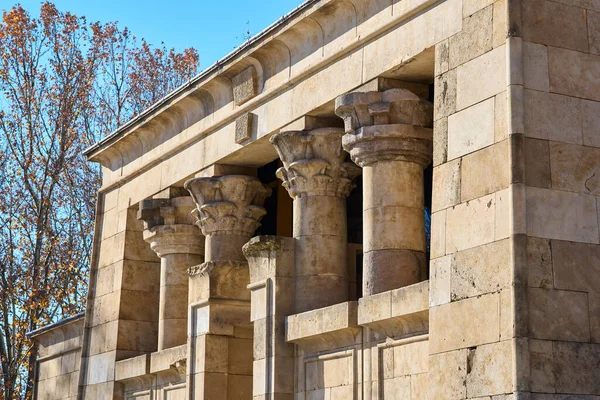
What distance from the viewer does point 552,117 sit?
10.8 m

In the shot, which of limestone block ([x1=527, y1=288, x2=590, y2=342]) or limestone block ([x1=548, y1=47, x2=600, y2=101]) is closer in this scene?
limestone block ([x1=527, y1=288, x2=590, y2=342])

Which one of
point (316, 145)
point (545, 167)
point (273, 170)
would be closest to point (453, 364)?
point (545, 167)

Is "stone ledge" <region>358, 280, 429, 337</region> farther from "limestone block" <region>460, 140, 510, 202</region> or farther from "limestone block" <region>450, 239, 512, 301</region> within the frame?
"limestone block" <region>460, 140, 510, 202</region>

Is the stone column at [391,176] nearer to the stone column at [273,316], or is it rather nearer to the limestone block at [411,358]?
the limestone block at [411,358]

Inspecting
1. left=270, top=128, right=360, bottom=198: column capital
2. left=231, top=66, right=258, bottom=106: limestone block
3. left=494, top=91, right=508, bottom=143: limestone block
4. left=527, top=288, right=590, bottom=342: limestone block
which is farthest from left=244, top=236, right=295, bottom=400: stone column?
left=527, top=288, right=590, bottom=342: limestone block

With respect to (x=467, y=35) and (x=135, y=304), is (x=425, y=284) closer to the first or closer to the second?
(x=467, y=35)

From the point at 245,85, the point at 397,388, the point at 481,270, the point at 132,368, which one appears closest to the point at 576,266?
the point at 481,270

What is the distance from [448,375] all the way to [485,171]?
1875 millimetres

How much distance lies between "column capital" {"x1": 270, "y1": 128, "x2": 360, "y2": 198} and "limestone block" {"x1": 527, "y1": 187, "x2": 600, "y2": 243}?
13.2 feet

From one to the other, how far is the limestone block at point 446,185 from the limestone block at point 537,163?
86cm

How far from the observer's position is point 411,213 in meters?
13.0

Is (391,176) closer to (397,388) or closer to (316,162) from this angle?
(316,162)

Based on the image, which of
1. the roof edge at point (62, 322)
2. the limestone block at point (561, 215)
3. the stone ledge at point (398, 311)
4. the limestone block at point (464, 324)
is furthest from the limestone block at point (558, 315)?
the roof edge at point (62, 322)

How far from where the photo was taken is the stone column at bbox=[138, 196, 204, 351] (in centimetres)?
1756
